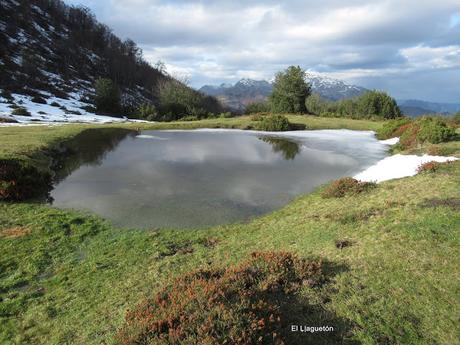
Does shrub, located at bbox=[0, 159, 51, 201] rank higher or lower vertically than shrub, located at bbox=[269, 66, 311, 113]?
lower

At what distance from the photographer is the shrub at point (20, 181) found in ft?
63.0

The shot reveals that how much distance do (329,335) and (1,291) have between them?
10153 millimetres

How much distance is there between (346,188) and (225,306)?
1260 centimetres

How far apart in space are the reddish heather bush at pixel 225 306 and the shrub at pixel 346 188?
27.7 ft

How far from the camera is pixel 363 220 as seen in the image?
14000mm

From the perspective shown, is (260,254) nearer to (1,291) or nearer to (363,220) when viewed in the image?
(363,220)

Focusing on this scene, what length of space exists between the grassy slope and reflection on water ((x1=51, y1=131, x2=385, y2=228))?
5.96 ft

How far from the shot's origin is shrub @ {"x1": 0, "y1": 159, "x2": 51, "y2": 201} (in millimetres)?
19188

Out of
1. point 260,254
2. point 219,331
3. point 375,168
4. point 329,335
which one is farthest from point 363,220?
point 375,168

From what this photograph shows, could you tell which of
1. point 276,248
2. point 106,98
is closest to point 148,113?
point 106,98

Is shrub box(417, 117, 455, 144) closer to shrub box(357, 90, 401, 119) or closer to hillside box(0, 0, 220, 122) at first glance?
hillside box(0, 0, 220, 122)

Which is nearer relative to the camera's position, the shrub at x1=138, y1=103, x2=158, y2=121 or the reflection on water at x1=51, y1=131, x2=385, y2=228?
the reflection on water at x1=51, y1=131, x2=385, y2=228

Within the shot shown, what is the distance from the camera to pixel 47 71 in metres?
136

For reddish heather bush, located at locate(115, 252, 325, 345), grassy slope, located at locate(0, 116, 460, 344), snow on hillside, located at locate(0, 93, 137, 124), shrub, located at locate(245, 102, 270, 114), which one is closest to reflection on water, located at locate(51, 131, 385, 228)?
grassy slope, located at locate(0, 116, 460, 344)
